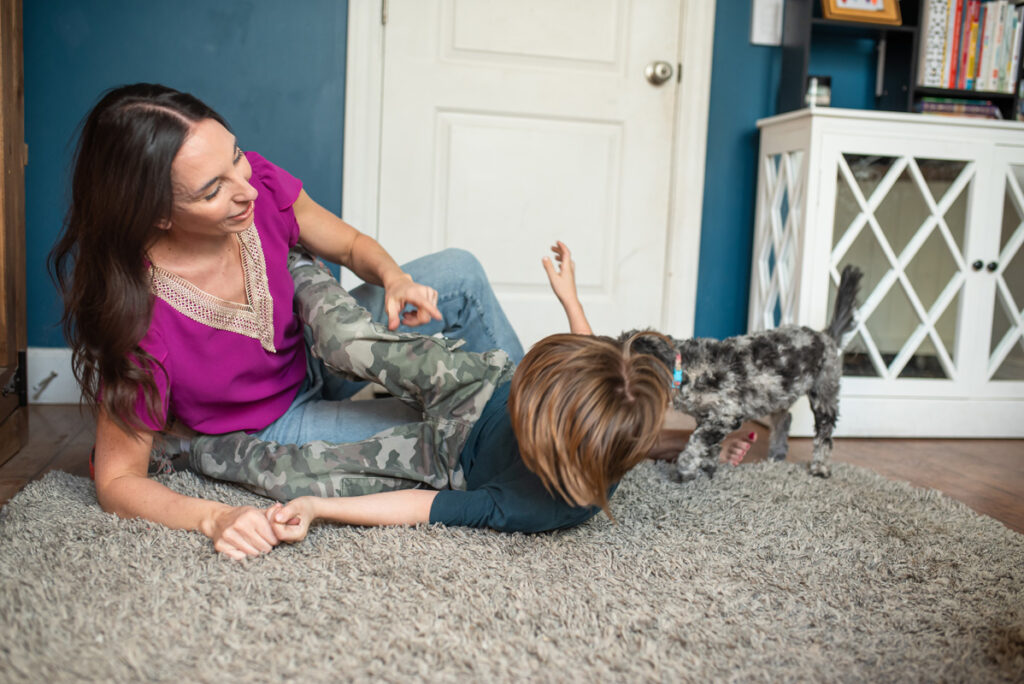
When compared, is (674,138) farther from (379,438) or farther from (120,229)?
(120,229)

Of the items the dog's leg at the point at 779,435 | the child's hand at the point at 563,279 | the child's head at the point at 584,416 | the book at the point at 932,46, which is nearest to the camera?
the child's head at the point at 584,416

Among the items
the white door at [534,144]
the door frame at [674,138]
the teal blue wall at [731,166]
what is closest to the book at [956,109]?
the teal blue wall at [731,166]

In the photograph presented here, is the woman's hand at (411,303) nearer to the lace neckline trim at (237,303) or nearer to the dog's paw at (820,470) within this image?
the lace neckline trim at (237,303)

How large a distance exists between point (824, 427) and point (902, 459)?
448 millimetres

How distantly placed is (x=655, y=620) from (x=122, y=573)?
70 centimetres

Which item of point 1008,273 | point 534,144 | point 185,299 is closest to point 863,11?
point 1008,273

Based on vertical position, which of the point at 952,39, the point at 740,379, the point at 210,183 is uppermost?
the point at 952,39

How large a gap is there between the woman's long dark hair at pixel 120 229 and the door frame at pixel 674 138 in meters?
1.20

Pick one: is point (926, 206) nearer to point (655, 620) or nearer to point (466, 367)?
point (466, 367)

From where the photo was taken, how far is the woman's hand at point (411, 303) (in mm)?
1349

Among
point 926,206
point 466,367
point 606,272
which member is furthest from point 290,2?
point 926,206

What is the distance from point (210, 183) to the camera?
3.80 feet

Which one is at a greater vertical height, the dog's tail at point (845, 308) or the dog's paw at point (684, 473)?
the dog's tail at point (845, 308)

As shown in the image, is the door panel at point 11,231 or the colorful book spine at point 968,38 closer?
the door panel at point 11,231
